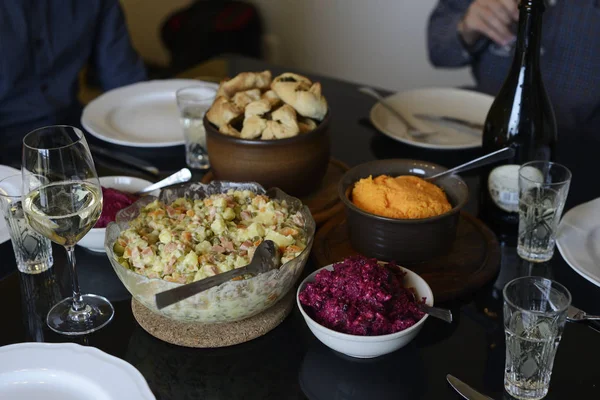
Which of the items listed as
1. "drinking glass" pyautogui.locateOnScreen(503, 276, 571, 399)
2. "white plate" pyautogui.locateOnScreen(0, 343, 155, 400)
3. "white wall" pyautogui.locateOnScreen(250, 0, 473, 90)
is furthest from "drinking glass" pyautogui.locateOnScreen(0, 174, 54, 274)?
"white wall" pyautogui.locateOnScreen(250, 0, 473, 90)

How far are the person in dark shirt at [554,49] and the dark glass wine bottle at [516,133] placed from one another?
0.74m

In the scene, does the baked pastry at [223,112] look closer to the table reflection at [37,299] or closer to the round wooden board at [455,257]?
the round wooden board at [455,257]

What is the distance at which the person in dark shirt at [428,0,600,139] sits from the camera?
2203mm

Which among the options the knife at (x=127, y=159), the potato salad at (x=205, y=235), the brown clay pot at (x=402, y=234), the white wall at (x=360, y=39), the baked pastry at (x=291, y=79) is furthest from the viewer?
the white wall at (x=360, y=39)

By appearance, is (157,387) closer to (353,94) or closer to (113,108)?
(113,108)

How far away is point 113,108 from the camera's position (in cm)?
189

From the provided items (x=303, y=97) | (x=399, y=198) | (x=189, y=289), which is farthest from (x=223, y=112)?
(x=189, y=289)

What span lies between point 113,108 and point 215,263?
3.30ft

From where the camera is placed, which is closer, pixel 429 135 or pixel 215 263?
pixel 215 263

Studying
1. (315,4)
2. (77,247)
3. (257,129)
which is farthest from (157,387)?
(315,4)

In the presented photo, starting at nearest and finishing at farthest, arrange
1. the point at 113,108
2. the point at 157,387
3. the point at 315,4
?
1. the point at 157,387
2. the point at 113,108
3. the point at 315,4

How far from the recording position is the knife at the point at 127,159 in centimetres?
158

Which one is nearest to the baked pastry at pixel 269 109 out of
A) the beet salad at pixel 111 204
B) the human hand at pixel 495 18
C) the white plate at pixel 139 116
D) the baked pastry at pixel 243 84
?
the baked pastry at pixel 243 84

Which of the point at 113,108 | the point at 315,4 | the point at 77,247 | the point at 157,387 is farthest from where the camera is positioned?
the point at 315,4
